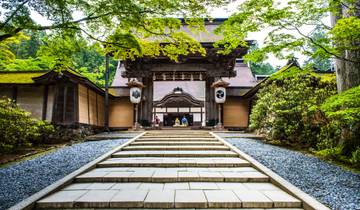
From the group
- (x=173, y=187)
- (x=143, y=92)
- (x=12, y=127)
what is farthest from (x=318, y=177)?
(x=143, y=92)

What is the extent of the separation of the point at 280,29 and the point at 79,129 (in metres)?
10.1

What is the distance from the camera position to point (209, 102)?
46.5ft

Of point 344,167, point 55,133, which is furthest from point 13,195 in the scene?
point 55,133

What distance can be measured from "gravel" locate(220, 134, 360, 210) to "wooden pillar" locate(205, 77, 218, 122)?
725 cm

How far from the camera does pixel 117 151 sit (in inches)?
281

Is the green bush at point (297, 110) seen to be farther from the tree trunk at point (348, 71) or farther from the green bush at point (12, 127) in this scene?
the green bush at point (12, 127)

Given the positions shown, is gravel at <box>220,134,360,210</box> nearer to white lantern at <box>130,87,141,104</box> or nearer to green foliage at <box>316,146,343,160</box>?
green foliage at <box>316,146,343,160</box>

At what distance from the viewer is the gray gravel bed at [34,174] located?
12.3 feet

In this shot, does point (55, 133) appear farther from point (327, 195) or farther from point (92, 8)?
point (327, 195)

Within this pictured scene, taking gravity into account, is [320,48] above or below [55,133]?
above

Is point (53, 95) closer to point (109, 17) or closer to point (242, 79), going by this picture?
point (109, 17)

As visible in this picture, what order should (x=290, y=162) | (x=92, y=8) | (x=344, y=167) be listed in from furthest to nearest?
(x=290, y=162) → (x=344, y=167) → (x=92, y=8)

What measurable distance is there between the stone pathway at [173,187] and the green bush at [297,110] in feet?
9.77

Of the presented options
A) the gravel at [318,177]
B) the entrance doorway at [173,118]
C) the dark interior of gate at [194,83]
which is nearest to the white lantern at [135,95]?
the dark interior of gate at [194,83]
